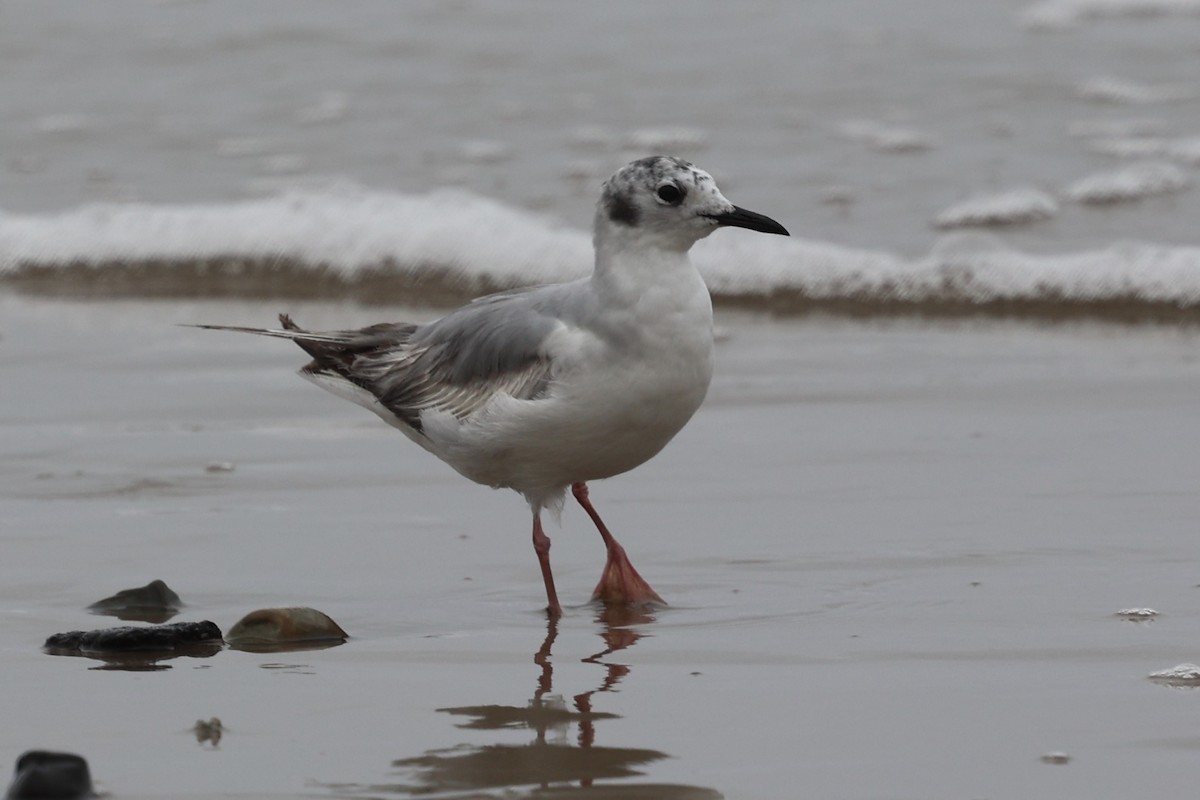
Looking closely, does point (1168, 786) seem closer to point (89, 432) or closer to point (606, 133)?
point (89, 432)

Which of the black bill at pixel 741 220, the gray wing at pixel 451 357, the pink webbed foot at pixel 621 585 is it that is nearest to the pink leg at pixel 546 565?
the pink webbed foot at pixel 621 585

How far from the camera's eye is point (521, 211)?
432 inches

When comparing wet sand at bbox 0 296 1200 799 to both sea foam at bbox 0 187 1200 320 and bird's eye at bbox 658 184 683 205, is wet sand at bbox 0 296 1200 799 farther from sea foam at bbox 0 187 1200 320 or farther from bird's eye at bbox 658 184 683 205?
bird's eye at bbox 658 184 683 205

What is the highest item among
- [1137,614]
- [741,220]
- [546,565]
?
[741,220]

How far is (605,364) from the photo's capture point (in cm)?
496

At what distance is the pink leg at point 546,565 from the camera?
500 cm

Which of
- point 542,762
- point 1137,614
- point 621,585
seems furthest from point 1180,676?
→ point 621,585

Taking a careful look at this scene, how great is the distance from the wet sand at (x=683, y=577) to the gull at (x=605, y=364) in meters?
0.33

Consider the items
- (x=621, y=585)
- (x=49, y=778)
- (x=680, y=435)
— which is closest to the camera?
(x=49, y=778)

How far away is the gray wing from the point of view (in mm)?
5203

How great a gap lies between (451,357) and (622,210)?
0.76 metres

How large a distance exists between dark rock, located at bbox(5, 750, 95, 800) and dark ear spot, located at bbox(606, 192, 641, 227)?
2276mm

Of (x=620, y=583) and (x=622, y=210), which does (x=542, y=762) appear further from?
(x=622, y=210)

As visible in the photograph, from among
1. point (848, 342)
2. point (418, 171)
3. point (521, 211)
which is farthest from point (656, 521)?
point (418, 171)
